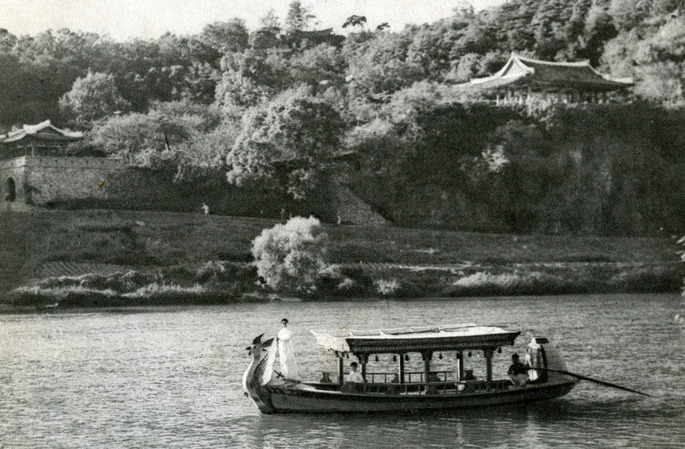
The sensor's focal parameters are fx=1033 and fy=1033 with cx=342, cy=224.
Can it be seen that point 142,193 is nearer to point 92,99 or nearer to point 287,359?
point 92,99

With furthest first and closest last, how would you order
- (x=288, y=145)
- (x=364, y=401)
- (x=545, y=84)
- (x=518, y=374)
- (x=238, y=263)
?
(x=545, y=84) → (x=288, y=145) → (x=238, y=263) → (x=518, y=374) → (x=364, y=401)

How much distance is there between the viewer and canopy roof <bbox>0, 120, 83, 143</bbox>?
4694 cm

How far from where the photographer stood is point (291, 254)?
135 ft

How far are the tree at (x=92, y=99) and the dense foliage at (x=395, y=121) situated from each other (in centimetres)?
7

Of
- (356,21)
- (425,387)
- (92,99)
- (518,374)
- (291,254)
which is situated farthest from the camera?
(356,21)

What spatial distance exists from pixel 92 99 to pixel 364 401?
130 ft

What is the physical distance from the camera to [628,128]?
188 ft

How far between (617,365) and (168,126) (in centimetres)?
3187

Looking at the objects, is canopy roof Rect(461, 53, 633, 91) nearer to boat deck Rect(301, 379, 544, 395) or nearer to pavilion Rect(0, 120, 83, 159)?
pavilion Rect(0, 120, 83, 159)

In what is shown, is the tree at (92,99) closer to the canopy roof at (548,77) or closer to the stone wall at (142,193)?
the stone wall at (142,193)

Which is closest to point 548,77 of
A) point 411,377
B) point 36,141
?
point 36,141

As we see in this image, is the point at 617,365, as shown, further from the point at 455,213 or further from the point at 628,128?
the point at 628,128

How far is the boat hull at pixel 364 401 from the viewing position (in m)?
18.5

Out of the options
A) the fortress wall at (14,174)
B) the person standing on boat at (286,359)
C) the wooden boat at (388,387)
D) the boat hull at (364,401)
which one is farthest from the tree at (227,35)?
the boat hull at (364,401)
